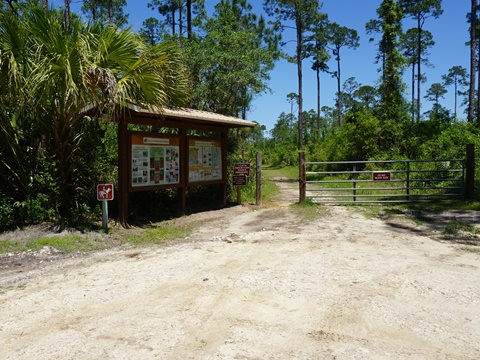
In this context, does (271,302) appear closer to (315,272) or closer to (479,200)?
(315,272)

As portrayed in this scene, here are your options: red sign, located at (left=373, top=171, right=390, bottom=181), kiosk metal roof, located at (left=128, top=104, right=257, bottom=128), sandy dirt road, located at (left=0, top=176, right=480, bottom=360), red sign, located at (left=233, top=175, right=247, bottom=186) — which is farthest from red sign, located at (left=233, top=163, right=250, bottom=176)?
sandy dirt road, located at (left=0, top=176, right=480, bottom=360)

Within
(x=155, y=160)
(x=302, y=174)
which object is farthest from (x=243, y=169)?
(x=155, y=160)

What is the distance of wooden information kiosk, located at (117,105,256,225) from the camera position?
346 inches

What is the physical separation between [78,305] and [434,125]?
2178 cm

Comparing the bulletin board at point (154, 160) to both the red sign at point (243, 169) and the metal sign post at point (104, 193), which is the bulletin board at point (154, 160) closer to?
the metal sign post at point (104, 193)

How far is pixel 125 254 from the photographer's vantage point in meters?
6.66

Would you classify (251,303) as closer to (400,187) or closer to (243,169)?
(243,169)

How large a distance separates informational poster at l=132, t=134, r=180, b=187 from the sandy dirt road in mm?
2703

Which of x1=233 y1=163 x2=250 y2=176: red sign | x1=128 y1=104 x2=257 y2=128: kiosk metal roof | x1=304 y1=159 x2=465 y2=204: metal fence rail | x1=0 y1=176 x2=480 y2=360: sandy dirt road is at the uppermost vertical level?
x1=128 y1=104 x2=257 y2=128: kiosk metal roof

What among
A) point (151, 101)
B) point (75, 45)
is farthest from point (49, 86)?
point (151, 101)

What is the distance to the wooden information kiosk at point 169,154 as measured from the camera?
8.79 m

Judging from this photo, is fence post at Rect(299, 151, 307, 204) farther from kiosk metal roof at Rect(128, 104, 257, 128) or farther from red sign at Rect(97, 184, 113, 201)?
red sign at Rect(97, 184, 113, 201)

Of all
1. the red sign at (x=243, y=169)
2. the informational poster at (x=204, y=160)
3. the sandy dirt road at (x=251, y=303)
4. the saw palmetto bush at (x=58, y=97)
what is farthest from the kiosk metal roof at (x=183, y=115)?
the sandy dirt road at (x=251, y=303)

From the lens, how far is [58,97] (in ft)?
24.0
